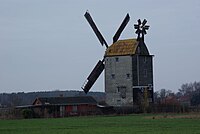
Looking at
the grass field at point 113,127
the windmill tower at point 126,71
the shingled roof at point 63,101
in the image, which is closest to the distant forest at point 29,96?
the shingled roof at point 63,101

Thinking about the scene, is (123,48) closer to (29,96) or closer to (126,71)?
(126,71)

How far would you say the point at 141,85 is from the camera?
9031cm

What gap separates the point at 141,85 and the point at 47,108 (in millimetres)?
15588

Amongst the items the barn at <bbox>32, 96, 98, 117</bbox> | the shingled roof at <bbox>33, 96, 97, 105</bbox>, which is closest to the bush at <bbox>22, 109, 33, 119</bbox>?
the barn at <bbox>32, 96, 98, 117</bbox>

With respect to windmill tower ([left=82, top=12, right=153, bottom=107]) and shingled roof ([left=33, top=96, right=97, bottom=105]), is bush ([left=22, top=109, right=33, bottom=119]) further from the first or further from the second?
windmill tower ([left=82, top=12, right=153, bottom=107])

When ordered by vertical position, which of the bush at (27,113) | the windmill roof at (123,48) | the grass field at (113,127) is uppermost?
the windmill roof at (123,48)

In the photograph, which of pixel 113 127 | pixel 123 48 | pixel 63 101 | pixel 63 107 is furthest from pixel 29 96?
pixel 113 127

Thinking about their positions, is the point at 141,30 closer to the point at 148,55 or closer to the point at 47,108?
the point at 148,55

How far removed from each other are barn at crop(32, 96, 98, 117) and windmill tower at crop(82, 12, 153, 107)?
447 cm

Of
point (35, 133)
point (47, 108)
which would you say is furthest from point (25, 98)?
point (35, 133)

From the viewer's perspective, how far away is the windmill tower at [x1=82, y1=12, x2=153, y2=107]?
8988 cm

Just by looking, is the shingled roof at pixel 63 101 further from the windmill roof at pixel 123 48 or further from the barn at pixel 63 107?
the windmill roof at pixel 123 48

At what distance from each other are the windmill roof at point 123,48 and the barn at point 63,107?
9.48 metres

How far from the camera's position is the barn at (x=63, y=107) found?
9181 cm
